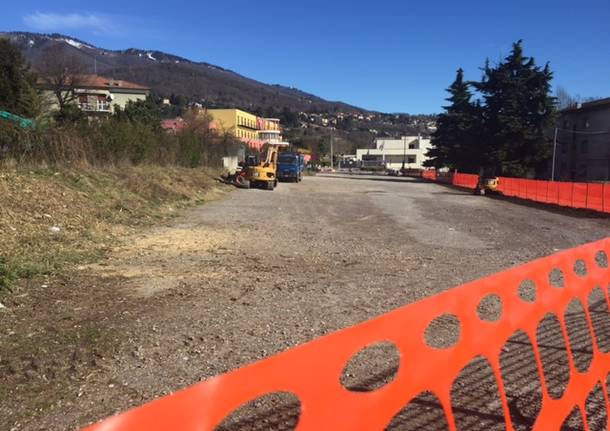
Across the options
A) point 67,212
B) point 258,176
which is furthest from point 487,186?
point 67,212

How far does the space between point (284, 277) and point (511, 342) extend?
13.5 feet

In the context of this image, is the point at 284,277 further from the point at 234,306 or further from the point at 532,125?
the point at 532,125

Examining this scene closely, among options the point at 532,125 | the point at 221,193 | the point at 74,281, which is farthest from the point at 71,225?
the point at 532,125

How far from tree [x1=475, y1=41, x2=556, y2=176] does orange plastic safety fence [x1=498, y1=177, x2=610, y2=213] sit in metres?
15.7

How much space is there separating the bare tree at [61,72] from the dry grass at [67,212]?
188ft

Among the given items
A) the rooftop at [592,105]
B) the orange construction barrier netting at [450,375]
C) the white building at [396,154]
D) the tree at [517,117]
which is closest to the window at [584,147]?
the rooftop at [592,105]

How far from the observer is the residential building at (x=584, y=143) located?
60009mm

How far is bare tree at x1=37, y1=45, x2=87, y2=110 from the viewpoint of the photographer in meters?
72.2

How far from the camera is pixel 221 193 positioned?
94.0 feet

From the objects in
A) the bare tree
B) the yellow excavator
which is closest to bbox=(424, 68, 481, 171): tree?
the yellow excavator

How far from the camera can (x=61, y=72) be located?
73.4 metres

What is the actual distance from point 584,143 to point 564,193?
41152 millimetres

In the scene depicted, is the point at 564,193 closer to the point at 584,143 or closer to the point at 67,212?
the point at 67,212

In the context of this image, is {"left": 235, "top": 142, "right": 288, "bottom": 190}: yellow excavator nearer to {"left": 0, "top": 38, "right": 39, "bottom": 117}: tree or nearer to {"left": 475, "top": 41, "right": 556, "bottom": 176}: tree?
{"left": 0, "top": 38, "right": 39, "bottom": 117}: tree
